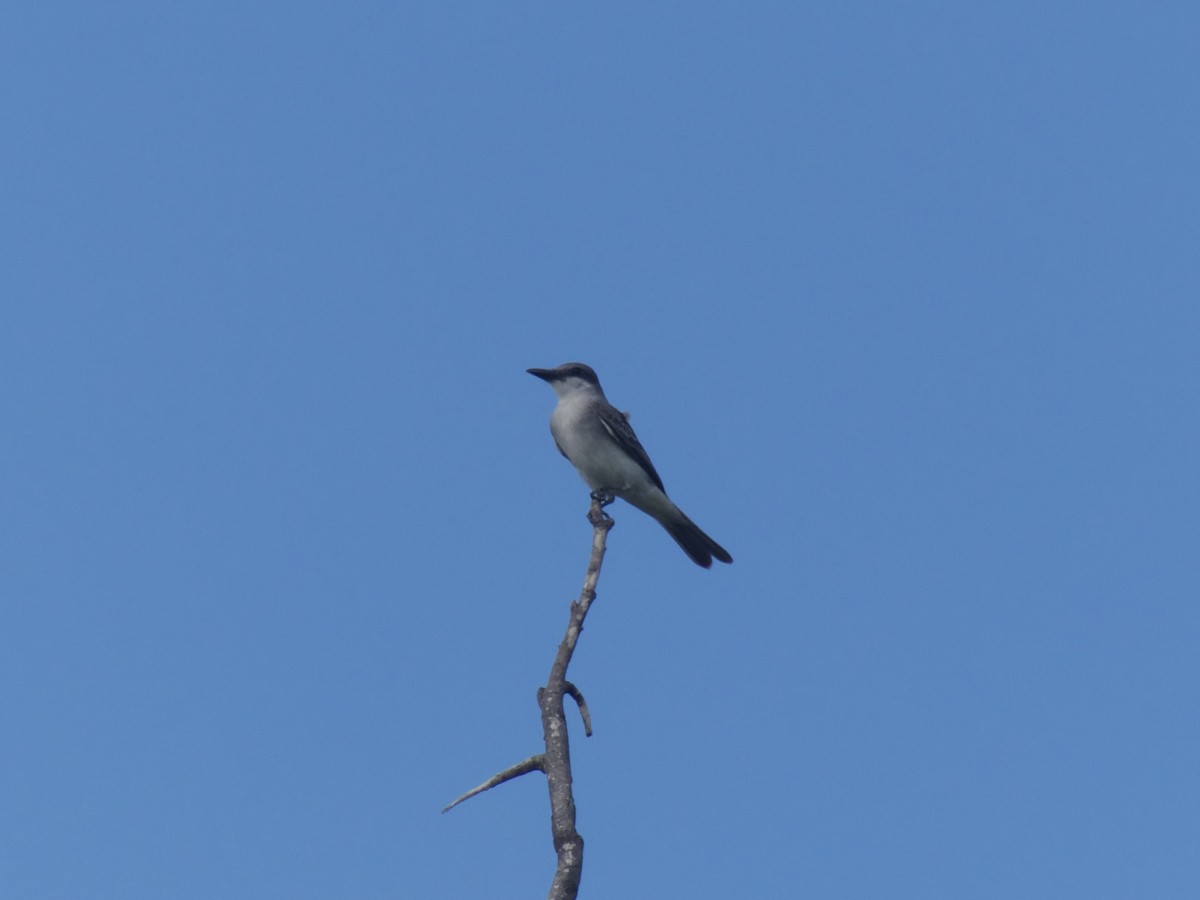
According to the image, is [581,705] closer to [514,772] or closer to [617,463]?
[514,772]

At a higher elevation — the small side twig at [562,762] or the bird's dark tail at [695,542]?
the bird's dark tail at [695,542]

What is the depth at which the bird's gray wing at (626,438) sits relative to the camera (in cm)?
1468

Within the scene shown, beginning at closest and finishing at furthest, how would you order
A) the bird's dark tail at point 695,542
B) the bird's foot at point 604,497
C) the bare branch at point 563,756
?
1. the bare branch at point 563,756
2. the bird's foot at point 604,497
3. the bird's dark tail at point 695,542

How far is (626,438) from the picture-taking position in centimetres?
1473

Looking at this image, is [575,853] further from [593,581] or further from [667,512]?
[667,512]

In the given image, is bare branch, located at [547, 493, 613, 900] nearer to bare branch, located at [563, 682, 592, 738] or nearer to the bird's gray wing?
bare branch, located at [563, 682, 592, 738]

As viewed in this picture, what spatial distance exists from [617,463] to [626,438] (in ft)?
1.11

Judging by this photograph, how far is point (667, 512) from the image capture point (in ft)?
48.4

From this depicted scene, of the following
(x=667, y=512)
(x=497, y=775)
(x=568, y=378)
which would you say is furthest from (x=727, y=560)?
(x=497, y=775)


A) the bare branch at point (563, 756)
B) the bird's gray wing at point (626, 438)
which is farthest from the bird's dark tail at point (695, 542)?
the bare branch at point (563, 756)

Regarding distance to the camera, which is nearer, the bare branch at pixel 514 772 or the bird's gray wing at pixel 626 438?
the bare branch at pixel 514 772

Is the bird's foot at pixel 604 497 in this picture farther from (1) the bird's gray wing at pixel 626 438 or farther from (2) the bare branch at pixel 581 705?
(2) the bare branch at pixel 581 705

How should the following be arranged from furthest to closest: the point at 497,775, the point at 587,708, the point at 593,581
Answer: the point at 593,581
the point at 587,708
the point at 497,775

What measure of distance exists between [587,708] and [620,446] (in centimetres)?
704
